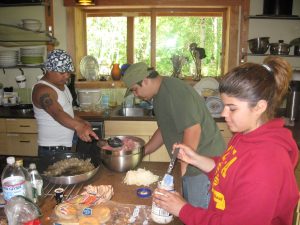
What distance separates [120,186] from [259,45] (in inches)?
100

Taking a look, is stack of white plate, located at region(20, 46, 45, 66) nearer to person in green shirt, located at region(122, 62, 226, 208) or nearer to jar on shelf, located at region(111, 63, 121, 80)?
jar on shelf, located at region(111, 63, 121, 80)

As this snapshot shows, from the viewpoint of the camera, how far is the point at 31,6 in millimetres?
3791

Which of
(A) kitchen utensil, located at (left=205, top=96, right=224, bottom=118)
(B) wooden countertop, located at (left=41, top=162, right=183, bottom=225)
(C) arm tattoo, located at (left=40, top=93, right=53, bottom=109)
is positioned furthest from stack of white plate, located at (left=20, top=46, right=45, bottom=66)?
(B) wooden countertop, located at (left=41, top=162, right=183, bottom=225)

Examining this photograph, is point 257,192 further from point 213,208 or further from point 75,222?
point 75,222

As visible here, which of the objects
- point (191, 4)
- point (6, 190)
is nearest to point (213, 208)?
point (6, 190)

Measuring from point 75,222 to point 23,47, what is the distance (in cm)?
321

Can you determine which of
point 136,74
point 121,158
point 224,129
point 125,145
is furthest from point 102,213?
point 224,129

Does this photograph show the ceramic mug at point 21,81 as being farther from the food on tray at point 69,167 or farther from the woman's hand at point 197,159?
the woman's hand at point 197,159

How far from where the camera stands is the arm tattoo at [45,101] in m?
2.16

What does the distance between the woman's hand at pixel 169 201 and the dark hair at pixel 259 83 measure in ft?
1.42

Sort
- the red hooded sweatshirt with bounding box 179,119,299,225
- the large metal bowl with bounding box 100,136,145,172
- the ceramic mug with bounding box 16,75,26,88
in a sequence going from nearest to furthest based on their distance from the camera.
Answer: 1. the red hooded sweatshirt with bounding box 179,119,299,225
2. the large metal bowl with bounding box 100,136,145,172
3. the ceramic mug with bounding box 16,75,26,88

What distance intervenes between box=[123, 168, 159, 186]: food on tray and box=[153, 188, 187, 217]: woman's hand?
43 centimetres

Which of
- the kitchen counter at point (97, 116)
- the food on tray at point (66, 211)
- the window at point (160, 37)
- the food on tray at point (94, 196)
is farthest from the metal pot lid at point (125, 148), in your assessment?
the window at point (160, 37)

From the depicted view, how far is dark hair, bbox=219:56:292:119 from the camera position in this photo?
3.18ft
